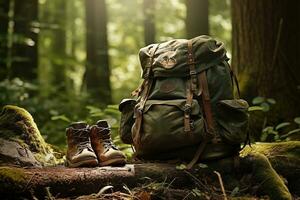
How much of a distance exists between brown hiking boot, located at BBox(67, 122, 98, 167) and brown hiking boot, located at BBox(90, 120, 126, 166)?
8 cm

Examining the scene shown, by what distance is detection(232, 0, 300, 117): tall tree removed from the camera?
5102mm

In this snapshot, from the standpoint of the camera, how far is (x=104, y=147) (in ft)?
12.0

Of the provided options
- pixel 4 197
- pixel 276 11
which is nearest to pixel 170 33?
pixel 276 11

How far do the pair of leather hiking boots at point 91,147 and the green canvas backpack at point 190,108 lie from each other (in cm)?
24

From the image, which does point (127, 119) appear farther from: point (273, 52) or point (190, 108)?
point (273, 52)

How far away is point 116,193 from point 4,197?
0.76 metres

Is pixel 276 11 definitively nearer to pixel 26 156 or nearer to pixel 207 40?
pixel 207 40

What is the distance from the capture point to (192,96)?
3.60 metres

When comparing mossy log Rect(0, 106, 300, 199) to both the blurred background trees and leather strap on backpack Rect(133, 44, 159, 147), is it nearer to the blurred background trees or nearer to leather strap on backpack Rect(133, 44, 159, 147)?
leather strap on backpack Rect(133, 44, 159, 147)

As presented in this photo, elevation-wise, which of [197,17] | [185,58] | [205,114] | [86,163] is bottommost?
[86,163]

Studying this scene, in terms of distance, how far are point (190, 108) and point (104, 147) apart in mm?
804

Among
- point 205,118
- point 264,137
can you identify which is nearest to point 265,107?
point 264,137

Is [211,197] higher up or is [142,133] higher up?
[142,133]

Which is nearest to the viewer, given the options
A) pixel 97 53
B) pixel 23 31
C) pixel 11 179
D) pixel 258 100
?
pixel 11 179
